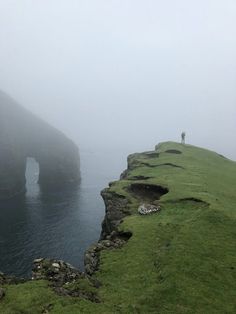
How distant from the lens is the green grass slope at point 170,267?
18.8 meters

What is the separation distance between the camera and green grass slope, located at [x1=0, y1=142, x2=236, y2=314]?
18.8 metres

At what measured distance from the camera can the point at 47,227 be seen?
93.9 m

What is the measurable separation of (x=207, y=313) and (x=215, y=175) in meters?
31.1

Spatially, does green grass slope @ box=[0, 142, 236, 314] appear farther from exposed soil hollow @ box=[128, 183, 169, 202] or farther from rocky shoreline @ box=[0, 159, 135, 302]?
exposed soil hollow @ box=[128, 183, 169, 202]

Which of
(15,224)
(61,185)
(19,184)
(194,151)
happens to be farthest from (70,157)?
(194,151)

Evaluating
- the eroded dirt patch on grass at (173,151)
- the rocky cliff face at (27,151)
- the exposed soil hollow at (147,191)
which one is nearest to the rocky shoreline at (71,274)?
the exposed soil hollow at (147,191)

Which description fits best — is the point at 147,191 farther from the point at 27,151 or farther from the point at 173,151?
the point at 27,151

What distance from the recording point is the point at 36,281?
20953mm

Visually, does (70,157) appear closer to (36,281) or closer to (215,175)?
(215,175)

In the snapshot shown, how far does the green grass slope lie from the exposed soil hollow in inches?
80.5

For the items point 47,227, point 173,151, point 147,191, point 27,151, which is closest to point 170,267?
point 147,191

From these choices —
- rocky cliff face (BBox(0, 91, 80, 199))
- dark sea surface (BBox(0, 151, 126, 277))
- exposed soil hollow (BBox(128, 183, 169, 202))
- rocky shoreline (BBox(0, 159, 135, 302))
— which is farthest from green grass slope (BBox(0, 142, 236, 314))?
rocky cliff face (BBox(0, 91, 80, 199))

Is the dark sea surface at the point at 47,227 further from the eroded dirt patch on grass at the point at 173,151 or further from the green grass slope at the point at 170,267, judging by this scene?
the green grass slope at the point at 170,267

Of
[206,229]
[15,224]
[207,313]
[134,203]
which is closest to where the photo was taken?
[207,313]
